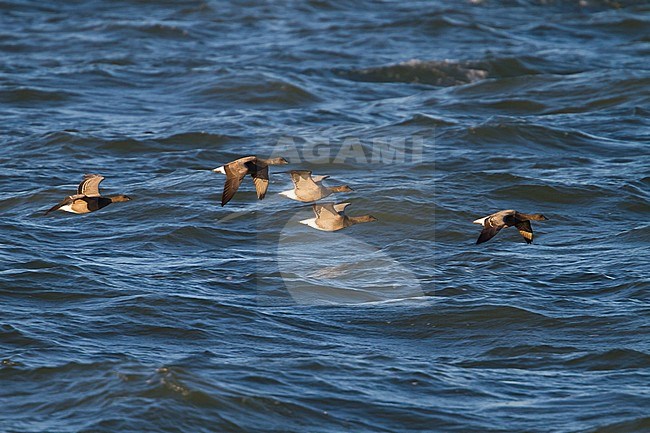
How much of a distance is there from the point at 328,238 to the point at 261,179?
8.35 feet

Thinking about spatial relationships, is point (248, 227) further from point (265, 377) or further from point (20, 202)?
point (265, 377)

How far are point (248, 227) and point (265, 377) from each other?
483cm

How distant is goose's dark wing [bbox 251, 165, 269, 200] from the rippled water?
107 centimetres

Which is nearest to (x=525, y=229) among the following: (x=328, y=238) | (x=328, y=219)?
(x=328, y=219)

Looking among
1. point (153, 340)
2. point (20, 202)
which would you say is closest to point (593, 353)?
point (153, 340)

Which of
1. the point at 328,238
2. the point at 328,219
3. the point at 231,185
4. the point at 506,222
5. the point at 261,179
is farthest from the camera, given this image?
the point at 328,238

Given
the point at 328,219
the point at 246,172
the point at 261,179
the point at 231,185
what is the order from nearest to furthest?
the point at 231,185 < the point at 246,172 < the point at 261,179 < the point at 328,219

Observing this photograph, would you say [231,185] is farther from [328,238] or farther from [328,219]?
[328,238]

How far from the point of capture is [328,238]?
46.1ft

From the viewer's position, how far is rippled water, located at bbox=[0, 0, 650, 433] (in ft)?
31.1

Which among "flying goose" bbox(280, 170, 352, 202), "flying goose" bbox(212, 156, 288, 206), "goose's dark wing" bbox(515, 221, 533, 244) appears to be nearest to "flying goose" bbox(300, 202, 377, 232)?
"flying goose" bbox(280, 170, 352, 202)

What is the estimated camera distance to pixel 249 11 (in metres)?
29.1

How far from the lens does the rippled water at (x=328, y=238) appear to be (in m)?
9.48

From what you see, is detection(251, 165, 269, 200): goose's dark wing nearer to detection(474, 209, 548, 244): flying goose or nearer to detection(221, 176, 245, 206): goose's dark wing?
detection(221, 176, 245, 206): goose's dark wing
